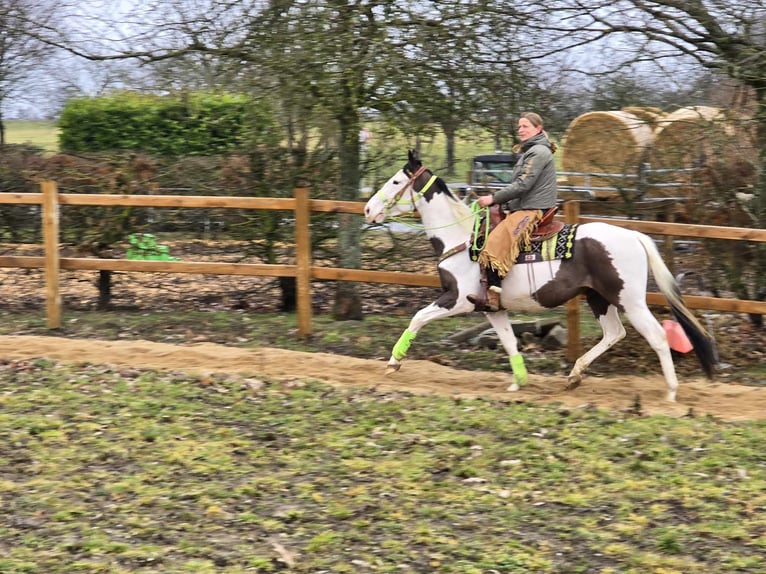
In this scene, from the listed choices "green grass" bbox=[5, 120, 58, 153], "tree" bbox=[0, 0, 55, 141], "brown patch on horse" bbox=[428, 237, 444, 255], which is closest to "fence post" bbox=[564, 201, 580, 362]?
"brown patch on horse" bbox=[428, 237, 444, 255]

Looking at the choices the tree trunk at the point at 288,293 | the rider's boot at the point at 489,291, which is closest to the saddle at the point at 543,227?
the rider's boot at the point at 489,291

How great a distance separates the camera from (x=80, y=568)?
4.50 m

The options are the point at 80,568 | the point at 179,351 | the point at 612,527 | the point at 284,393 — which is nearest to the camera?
the point at 80,568

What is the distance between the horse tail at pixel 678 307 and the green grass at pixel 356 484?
103cm

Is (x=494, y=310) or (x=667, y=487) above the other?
(x=494, y=310)

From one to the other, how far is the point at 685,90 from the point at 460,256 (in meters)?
3.51

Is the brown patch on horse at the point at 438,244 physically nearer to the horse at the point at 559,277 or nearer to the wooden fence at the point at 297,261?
the horse at the point at 559,277

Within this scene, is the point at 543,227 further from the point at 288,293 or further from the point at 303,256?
the point at 288,293

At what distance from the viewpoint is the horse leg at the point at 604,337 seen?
25.6 ft

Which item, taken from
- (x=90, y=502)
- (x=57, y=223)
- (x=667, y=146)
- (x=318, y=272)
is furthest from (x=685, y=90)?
(x=90, y=502)

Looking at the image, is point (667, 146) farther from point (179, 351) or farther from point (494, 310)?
point (179, 351)

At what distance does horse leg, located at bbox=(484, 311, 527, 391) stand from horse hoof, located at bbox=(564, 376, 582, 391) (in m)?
0.35

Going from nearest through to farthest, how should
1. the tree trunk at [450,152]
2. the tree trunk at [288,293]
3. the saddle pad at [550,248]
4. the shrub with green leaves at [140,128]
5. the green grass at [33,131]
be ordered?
the saddle pad at [550,248], the tree trunk at [450,152], the tree trunk at [288,293], the shrub with green leaves at [140,128], the green grass at [33,131]

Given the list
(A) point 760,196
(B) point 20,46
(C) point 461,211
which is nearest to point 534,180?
(C) point 461,211
